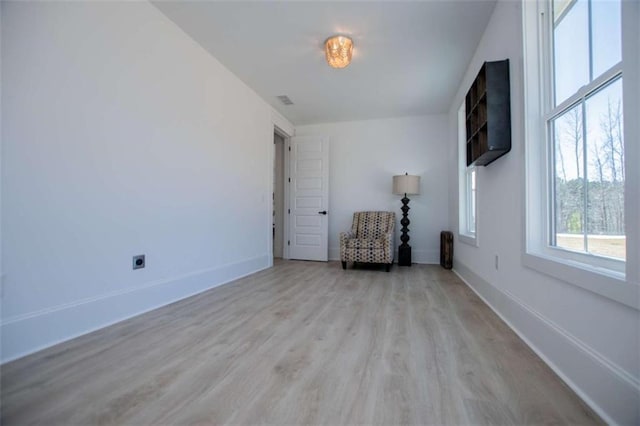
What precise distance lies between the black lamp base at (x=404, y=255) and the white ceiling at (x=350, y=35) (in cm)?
221

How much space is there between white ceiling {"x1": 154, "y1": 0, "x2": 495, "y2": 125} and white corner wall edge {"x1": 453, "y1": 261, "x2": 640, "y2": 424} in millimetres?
2317

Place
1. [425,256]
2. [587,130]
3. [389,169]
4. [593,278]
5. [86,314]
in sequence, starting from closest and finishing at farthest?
1. [593,278]
2. [587,130]
3. [86,314]
4. [425,256]
5. [389,169]

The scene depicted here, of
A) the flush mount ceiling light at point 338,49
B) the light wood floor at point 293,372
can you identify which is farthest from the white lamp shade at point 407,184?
the light wood floor at point 293,372

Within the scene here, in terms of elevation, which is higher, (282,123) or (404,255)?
(282,123)

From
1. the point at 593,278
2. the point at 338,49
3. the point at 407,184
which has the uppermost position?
the point at 338,49

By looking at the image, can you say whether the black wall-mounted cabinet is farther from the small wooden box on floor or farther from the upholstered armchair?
the small wooden box on floor

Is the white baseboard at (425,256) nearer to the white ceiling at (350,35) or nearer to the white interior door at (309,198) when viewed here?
the white interior door at (309,198)

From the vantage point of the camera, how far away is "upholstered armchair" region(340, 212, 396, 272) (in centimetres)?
401

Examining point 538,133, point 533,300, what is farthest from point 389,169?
point 533,300

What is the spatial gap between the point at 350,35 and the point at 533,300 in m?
2.53

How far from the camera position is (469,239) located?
3.22m

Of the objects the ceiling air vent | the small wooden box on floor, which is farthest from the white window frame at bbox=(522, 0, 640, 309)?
the ceiling air vent

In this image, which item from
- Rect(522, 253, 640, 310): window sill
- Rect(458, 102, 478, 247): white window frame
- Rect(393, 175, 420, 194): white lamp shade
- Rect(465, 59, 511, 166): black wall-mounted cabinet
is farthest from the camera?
Rect(393, 175, 420, 194): white lamp shade

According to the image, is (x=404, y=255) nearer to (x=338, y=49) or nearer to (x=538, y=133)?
(x=538, y=133)
